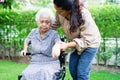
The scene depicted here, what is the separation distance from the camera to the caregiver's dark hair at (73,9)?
3545mm

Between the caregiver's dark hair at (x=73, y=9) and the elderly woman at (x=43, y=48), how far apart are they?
1.66ft

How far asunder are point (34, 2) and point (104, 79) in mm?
4421

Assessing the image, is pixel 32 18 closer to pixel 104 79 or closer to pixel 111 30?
pixel 111 30

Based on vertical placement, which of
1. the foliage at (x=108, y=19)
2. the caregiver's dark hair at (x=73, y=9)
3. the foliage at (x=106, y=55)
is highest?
the caregiver's dark hair at (x=73, y=9)

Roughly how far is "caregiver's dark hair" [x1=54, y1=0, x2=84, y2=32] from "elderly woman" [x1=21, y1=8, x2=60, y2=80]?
51 centimetres

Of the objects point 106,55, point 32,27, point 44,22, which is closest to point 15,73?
point 32,27

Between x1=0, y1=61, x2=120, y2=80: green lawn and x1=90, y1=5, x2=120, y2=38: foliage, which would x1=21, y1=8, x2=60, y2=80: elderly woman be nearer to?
x1=0, y1=61, x2=120, y2=80: green lawn

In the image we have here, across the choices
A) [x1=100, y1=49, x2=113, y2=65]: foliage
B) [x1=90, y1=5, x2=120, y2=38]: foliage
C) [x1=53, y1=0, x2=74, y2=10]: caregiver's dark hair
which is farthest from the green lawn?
[x1=53, y1=0, x2=74, y2=10]: caregiver's dark hair

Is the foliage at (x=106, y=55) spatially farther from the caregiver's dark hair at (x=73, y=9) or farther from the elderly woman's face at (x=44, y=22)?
the caregiver's dark hair at (x=73, y=9)

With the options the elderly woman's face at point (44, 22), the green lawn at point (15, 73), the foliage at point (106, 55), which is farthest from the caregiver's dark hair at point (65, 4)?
the foliage at point (106, 55)

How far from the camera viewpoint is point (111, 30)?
734 centimetres

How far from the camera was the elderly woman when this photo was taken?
156 inches

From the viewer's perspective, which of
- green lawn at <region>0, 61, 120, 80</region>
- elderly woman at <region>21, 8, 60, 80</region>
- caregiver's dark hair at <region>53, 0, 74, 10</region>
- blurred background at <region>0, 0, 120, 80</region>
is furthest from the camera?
blurred background at <region>0, 0, 120, 80</region>

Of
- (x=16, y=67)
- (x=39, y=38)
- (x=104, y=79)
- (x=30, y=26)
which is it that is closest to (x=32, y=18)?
(x=30, y=26)
